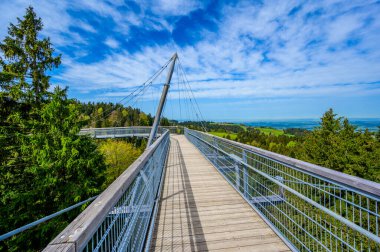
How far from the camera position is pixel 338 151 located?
70.3 ft

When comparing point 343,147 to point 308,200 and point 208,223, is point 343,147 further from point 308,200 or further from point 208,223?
point 308,200

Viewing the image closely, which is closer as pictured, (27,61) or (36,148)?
(36,148)

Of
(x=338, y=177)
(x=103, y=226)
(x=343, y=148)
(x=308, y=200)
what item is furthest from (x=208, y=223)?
(x=343, y=148)

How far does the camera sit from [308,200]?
2381 mm

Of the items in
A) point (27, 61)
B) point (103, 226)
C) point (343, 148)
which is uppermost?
point (27, 61)

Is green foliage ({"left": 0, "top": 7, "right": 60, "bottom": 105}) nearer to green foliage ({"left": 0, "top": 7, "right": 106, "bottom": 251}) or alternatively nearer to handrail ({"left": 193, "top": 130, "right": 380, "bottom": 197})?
green foliage ({"left": 0, "top": 7, "right": 106, "bottom": 251})

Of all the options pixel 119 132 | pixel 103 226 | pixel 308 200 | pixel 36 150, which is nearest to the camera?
pixel 103 226

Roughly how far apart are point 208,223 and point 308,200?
1805 mm

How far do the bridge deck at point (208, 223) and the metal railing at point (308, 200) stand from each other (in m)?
0.25

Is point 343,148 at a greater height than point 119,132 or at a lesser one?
lesser

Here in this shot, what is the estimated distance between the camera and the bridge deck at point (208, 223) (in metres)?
2.97

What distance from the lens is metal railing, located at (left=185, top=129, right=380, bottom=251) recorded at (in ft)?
5.96

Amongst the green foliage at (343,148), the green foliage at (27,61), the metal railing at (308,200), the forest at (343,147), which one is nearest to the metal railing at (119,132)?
the forest at (343,147)

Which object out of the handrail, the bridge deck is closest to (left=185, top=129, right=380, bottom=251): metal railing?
the handrail
